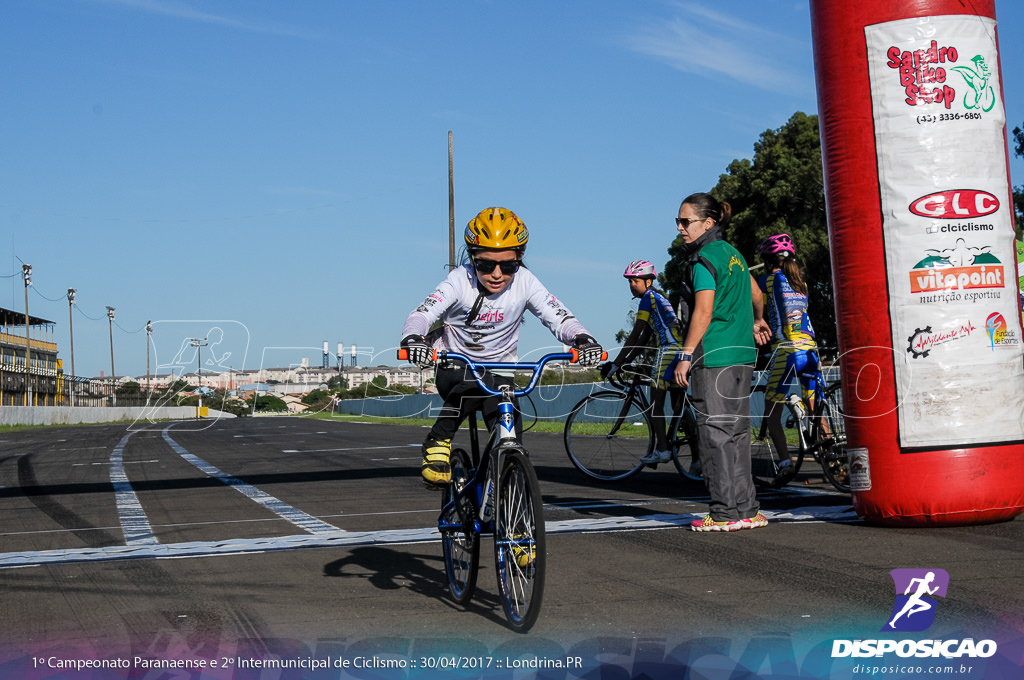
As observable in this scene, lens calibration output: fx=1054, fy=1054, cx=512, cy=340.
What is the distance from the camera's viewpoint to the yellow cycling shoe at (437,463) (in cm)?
518

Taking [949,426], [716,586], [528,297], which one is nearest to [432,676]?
[716,586]

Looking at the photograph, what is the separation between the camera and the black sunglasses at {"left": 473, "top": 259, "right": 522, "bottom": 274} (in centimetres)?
518

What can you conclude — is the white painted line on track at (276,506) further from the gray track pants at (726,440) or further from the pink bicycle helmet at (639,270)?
the pink bicycle helmet at (639,270)

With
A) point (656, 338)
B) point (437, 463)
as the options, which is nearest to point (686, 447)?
point (656, 338)

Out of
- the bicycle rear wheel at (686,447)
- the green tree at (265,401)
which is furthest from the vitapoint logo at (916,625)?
the green tree at (265,401)

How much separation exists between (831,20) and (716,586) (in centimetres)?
400

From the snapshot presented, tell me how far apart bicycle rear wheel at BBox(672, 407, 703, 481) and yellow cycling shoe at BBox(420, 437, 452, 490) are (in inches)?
199

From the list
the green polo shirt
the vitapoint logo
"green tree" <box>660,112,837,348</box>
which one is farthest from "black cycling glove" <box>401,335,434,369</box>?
"green tree" <box>660,112,837,348</box>

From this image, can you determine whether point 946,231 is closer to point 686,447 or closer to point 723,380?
point 723,380

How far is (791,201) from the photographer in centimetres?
3875

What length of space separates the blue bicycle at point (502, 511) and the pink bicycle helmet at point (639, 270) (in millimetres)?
5763

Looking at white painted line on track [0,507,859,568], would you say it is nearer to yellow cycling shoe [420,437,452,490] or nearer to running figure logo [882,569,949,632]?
yellow cycling shoe [420,437,452,490]

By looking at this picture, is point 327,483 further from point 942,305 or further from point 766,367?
point 942,305

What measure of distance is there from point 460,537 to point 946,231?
3.80m
